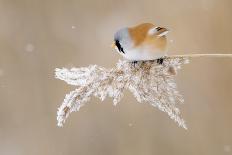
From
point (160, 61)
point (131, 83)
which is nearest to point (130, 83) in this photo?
point (131, 83)

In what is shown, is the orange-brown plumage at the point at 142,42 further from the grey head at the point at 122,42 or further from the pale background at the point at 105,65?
the pale background at the point at 105,65

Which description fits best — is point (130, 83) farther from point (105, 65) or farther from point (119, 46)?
point (105, 65)

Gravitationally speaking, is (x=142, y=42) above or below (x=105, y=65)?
below

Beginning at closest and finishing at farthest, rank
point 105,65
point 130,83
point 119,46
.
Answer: point 130,83, point 119,46, point 105,65

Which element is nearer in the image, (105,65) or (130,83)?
(130,83)

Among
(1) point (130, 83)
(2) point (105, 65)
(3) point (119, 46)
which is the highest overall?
(2) point (105, 65)

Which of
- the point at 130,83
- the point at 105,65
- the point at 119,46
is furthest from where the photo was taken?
the point at 105,65

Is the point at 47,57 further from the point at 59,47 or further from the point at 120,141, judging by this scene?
the point at 120,141
